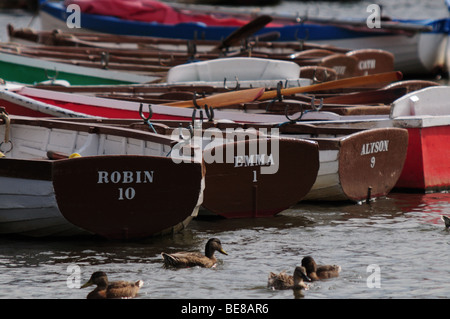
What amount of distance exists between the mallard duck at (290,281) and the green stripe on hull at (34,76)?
11.2 m

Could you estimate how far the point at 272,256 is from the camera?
10320mm

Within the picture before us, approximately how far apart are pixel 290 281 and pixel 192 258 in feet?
3.68

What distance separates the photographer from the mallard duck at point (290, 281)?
30.0ft

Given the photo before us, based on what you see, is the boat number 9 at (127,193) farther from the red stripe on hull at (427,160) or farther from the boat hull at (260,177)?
the red stripe on hull at (427,160)

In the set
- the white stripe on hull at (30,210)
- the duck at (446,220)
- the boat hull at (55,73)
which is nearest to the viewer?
the white stripe on hull at (30,210)

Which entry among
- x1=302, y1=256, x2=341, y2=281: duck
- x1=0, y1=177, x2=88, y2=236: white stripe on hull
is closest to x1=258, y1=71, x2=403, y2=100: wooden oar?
x1=0, y1=177, x2=88, y2=236: white stripe on hull

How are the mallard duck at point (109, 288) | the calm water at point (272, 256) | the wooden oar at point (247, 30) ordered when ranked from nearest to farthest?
the mallard duck at point (109, 288)
the calm water at point (272, 256)
the wooden oar at point (247, 30)

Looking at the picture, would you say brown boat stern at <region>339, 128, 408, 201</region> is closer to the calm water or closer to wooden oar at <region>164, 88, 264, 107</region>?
the calm water

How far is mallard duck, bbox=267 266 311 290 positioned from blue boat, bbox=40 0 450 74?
18712 millimetres

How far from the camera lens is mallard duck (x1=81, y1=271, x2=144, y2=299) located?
346 inches

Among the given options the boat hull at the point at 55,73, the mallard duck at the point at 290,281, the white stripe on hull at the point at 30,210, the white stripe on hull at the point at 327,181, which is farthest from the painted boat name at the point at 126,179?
the boat hull at the point at 55,73

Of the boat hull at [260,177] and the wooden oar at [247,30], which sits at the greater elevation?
the wooden oar at [247,30]

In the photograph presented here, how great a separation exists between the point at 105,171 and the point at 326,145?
337cm
